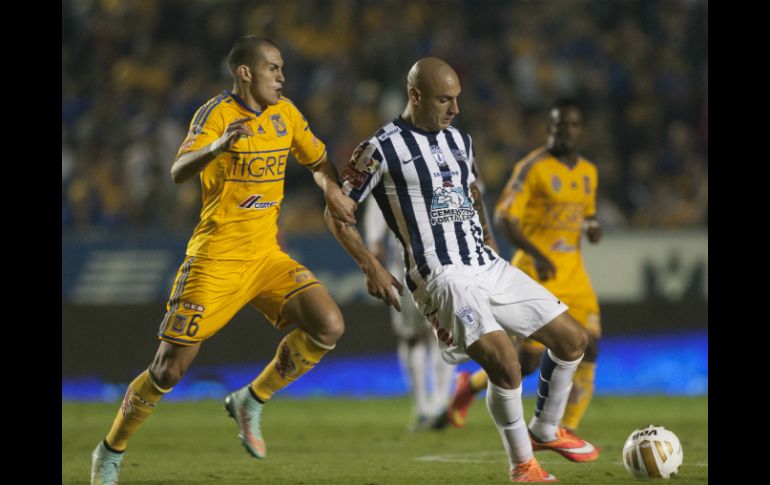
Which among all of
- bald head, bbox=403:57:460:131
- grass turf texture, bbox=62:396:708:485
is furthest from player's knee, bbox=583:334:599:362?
bald head, bbox=403:57:460:131

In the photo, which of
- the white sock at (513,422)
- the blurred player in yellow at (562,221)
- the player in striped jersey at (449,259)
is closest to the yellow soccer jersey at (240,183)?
the player in striped jersey at (449,259)

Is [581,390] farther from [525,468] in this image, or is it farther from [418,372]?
[525,468]

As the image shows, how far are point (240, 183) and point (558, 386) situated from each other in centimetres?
231

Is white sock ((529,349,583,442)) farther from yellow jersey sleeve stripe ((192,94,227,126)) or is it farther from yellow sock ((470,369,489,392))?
yellow jersey sleeve stripe ((192,94,227,126))

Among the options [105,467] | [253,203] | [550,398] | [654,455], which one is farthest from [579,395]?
[105,467]

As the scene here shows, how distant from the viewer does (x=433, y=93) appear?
21.5 feet

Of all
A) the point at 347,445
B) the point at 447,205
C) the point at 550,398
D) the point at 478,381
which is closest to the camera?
the point at 447,205

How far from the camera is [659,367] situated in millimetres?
13648

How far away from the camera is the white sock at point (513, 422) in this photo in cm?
636

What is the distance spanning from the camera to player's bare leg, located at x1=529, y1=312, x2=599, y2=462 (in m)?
6.61

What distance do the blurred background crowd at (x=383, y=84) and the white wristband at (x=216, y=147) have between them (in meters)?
7.78

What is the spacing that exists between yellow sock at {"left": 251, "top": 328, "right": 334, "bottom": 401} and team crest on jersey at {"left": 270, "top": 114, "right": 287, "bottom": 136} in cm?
120

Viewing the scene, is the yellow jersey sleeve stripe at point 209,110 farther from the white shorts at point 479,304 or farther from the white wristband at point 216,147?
the white shorts at point 479,304

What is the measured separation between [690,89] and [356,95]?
15.6ft
